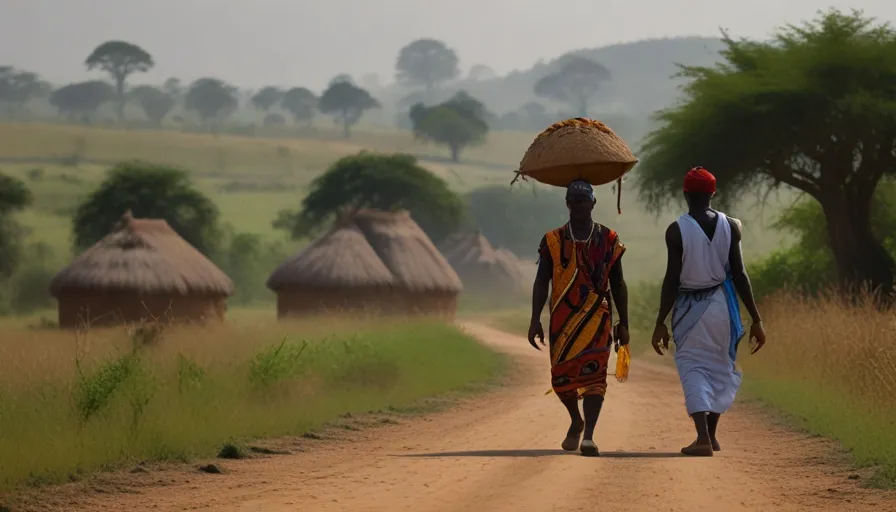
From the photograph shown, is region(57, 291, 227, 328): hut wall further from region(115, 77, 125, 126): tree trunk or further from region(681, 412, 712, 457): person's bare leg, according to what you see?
region(115, 77, 125, 126): tree trunk

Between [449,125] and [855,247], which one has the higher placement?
[449,125]

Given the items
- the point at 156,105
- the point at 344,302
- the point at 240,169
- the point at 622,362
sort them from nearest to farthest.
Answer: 1. the point at 622,362
2. the point at 344,302
3. the point at 240,169
4. the point at 156,105

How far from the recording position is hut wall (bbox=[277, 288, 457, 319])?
3312cm

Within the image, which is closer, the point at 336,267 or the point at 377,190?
the point at 336,267

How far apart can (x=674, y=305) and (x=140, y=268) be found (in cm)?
2491

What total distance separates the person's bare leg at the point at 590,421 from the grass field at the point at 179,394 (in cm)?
271

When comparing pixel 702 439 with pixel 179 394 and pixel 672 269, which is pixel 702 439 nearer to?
pixel 672 269

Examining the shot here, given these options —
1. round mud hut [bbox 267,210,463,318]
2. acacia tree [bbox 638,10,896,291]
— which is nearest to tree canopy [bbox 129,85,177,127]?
round mud hut [bbox 267,210,463,318]

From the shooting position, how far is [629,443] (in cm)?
1041

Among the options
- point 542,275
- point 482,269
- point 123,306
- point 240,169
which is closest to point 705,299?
point 542,275

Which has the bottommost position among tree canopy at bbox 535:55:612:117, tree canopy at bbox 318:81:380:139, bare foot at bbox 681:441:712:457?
bare foot at bbox 681:441:712:457

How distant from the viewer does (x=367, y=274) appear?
1334 inches

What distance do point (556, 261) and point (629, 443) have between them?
6.38ft

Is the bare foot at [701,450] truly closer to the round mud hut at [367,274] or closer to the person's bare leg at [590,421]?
the person's bare leg at [590,421]
